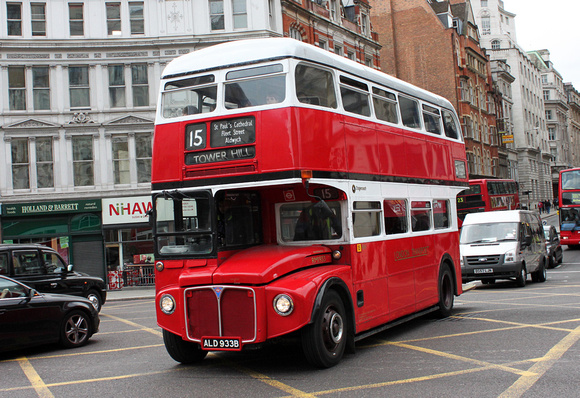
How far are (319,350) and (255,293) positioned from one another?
3.49 feet

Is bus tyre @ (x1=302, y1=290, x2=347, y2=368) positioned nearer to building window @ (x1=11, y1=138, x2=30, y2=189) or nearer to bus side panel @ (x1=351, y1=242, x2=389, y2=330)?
bus side panel @ (x1=351, y1=242, x2=389, y2=330)

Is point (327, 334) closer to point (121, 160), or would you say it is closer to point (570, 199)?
point (121, 160)

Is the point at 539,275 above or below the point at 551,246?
below

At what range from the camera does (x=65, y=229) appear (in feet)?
98.0

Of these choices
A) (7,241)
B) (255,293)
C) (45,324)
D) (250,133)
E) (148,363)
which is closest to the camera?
(255,293)

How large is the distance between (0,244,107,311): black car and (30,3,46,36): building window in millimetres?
17233

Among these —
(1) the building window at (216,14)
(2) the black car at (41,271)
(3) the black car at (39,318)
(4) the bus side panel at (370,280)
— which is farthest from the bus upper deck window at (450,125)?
(1) the building window at (216,14)

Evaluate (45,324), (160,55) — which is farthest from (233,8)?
(45,324)

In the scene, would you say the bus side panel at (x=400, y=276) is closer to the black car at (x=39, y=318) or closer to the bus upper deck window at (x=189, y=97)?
the bus upper deck window at (x=189, y=97)

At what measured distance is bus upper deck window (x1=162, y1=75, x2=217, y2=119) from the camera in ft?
28.7

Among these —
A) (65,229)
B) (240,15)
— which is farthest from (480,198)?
(65,229)

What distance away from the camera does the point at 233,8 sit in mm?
31469

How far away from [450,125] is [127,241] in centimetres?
1993

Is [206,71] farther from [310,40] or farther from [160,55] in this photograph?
[310,40]
